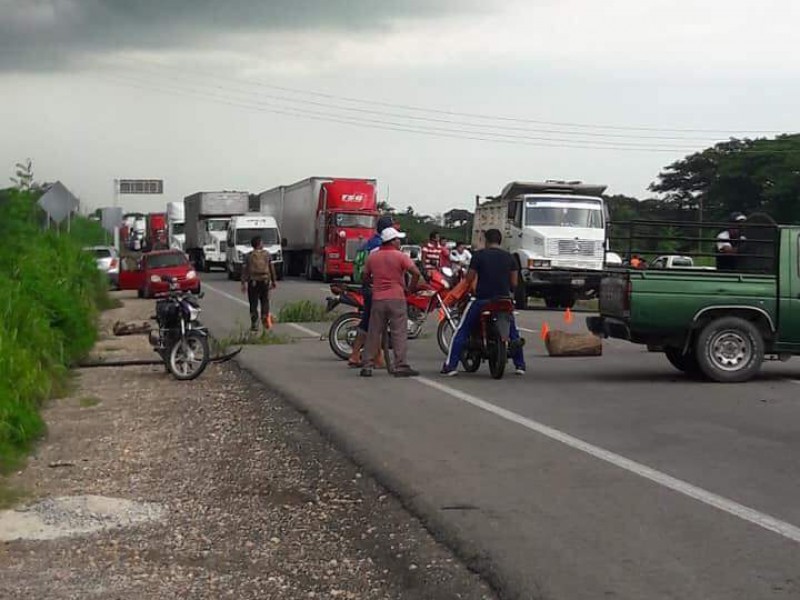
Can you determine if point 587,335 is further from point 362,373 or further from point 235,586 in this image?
point 235,586

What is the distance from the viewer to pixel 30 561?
7332 millimetres

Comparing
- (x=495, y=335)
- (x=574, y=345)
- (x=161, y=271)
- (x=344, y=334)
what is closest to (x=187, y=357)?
(x=344, y=334)

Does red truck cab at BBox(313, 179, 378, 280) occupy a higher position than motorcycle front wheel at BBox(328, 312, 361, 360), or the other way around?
red truck cab at BBox(313, 179, 378, 280)

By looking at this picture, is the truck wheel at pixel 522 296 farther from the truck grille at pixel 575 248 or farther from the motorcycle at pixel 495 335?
the motorcycle at pixel 495 335

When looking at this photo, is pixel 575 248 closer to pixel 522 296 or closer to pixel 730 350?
pixel 522 296

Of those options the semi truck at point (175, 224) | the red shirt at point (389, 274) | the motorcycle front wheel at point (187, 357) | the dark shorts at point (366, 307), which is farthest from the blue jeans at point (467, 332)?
the semi truck at point (175, 224)

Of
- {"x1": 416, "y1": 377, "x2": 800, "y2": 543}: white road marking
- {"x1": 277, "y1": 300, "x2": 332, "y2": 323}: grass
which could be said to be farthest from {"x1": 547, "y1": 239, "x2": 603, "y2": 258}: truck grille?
{"x1": 416, "y1": 377, "x2": 800, "y2": 543}: white road marking

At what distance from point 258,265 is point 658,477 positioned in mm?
14592

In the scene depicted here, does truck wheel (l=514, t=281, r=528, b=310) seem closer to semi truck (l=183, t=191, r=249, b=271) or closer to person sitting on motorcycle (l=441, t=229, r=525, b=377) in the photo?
person sitting on motorcycle (l=441, t=229, r=525, b=377)

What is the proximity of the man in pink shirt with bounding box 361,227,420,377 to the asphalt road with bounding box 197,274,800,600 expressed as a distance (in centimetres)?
39

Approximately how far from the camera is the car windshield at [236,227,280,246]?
52.7m

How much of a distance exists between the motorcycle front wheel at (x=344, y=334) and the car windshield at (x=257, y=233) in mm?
34818

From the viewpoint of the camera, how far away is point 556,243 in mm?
32844

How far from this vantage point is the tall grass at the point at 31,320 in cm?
1170
